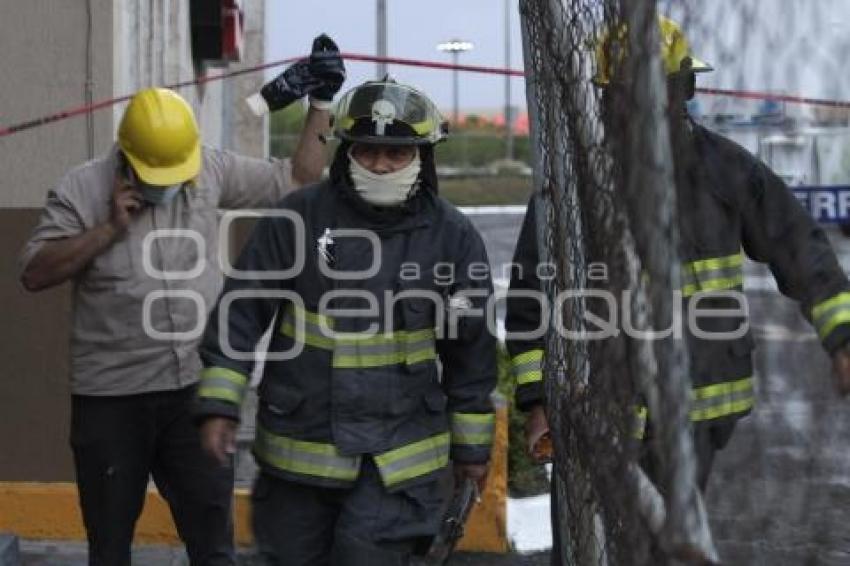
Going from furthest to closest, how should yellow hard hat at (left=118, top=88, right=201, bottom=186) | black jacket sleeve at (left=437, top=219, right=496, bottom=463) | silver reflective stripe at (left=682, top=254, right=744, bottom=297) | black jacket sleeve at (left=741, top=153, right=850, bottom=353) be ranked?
yellow hard hat at (left=118, top=88, right=201, bottom=186) < black jacket sleeve at (left=437, top=219, right=496, bottom=463) < black jacket sleeve at (left=741, top=153, right=850, bottom=353) < silver reflective stripe at (left=682, top=254, right=744, bottom=297)

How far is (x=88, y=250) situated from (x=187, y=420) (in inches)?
24.7

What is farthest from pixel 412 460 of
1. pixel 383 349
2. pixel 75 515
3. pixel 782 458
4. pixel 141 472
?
pixel 75 515

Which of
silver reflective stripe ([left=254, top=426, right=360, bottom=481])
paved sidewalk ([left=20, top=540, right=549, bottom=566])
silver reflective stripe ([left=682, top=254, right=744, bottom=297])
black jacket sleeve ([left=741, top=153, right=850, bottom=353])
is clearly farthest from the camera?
paved sidewalk ([left=20, top=540, right=549, bottom=566])

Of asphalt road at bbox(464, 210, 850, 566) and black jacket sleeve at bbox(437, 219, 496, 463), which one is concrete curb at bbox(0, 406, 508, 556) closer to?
A: black jacket sleeve at bbox(437, 219, 496, 463)

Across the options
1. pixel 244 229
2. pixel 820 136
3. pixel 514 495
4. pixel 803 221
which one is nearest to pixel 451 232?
pixel 803 221

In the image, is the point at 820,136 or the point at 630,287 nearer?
the point at 820,136

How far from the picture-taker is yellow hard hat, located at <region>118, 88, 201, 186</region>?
4773 mm

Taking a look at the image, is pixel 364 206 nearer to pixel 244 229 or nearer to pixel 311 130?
pixel 311 130

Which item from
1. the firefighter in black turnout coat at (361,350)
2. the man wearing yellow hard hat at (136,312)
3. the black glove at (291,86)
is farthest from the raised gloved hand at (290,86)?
the firefighter in black turnout coat at (361,350)

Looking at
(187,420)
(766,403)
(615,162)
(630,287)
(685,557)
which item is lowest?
(187,420)

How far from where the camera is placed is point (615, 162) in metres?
2.38

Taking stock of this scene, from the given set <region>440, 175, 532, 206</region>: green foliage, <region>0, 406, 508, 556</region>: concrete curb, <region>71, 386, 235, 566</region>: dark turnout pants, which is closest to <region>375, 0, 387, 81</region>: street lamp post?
<region>0, 406, 508, 556</region>: concrete curb

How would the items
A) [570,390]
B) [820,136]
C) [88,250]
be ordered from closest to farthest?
1. [820,136]
2. [570,390]
3. [88,250]

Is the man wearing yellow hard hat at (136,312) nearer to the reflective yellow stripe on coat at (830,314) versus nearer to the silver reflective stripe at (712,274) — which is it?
the reflective yellow stripe on coat at (830,314)
